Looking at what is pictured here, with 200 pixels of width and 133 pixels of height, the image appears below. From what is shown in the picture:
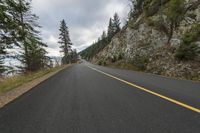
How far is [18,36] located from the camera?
10.1 m

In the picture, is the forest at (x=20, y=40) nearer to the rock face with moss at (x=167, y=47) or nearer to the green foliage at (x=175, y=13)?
the rock face with moss at (x=167, y=47)

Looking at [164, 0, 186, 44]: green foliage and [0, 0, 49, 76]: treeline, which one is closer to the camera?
[0, 0, 49, 76]: treeline

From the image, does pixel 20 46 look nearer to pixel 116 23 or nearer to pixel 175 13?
pixel 175 13

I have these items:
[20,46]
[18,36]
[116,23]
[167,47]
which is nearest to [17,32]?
[18,36]

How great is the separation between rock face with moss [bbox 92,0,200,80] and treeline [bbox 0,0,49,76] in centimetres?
1091

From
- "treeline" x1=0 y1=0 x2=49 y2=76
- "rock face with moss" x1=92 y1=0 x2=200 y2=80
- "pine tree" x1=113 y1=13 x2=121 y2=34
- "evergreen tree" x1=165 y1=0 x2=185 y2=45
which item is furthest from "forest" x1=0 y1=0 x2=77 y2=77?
"pine tree" x1=113 y1=13 x2=121 y2=34

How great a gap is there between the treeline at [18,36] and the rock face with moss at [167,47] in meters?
10.9

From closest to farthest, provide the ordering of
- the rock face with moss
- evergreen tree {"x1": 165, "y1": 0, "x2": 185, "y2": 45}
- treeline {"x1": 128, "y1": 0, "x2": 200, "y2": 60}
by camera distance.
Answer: the rock face with moss → treeline {"x1": 128, "y1": 0, "x2": 200, "y2": 60} → evergreen tree {"x1": 165, "y1": 0, "x2": 185, "y2": 45}

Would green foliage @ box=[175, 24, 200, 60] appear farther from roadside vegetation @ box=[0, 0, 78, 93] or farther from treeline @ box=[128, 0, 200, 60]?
roadside vegetation @ box=[0, 0, 78, 93]

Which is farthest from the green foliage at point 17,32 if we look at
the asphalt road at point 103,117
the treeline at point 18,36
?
the asphalt road at point 103,117

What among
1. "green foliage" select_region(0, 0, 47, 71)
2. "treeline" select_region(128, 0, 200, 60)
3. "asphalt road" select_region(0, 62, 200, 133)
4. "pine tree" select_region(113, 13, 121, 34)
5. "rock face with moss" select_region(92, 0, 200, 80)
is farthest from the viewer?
"pine tree" select_region(113, 13, 121, 34)

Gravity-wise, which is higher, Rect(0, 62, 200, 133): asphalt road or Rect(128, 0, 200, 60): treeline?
Rect(128, 0, 200, 60): treeline

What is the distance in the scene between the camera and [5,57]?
13227 millimetres

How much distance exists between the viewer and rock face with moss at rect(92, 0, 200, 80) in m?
13.2
